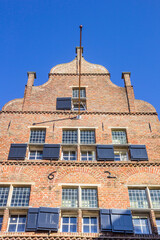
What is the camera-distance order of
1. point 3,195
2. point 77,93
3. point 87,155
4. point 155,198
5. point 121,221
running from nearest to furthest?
point 121,221 → point 3,195 → point 155,198 → point 87,155 → point 77,93

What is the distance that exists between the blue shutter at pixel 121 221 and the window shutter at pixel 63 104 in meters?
6.24

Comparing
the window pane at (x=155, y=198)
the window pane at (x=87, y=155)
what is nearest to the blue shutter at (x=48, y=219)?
the window pane at (x=87, y=155)

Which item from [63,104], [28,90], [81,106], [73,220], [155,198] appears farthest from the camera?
[28,90]

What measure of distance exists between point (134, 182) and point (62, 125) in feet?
14.4

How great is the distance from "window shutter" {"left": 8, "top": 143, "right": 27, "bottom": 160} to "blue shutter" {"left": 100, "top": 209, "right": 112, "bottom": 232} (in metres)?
4.11

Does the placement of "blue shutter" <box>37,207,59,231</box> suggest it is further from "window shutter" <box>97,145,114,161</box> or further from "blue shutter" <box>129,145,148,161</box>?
"blue shutter" <box>129,145,148,161</box>

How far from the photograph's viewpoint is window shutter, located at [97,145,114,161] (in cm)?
1262

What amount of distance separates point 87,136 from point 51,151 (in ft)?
6.30

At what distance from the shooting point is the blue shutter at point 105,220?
1017cm

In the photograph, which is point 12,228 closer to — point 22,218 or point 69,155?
point 22,218

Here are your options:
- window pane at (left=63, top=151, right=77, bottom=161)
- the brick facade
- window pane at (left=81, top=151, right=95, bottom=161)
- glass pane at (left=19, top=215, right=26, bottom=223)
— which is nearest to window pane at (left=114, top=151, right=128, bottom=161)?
the brick facade

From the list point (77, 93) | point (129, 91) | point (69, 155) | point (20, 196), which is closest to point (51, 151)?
point (69, 155)

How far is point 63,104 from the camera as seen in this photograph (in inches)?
607

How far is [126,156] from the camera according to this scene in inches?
521
